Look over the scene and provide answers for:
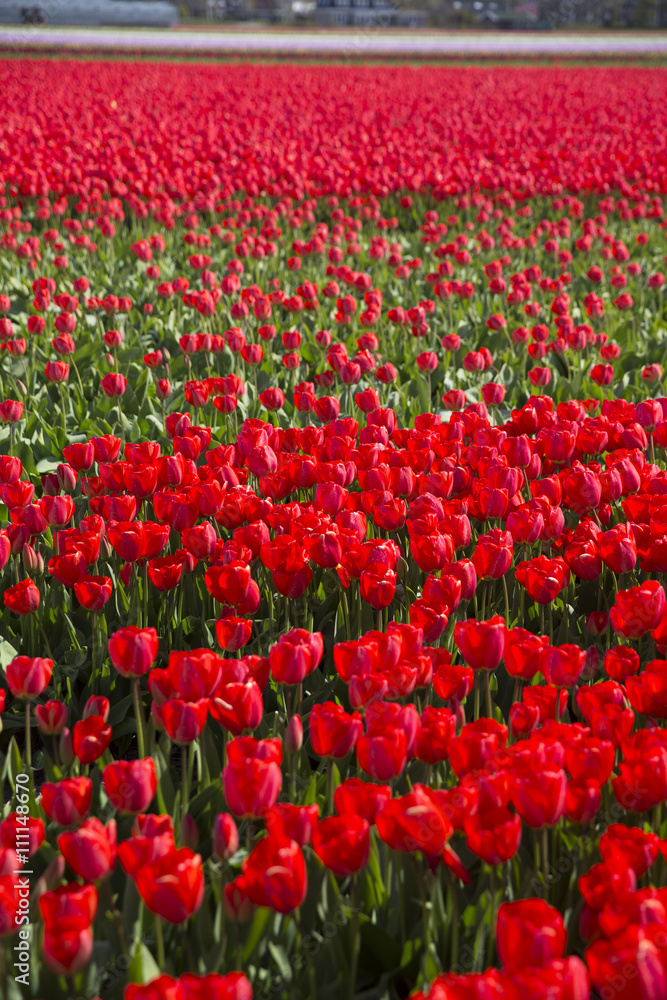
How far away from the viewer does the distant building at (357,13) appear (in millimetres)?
64375

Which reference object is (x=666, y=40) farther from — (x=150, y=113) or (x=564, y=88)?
(x=150, y=113)

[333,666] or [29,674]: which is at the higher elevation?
[29,674]

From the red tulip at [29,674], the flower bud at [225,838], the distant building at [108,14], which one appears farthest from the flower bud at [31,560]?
the distant building at [108,14]

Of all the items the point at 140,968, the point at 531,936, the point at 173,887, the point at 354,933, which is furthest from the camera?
the point at 354,933

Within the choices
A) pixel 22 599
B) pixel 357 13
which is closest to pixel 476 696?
pixel 22 599

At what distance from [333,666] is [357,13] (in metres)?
71.5

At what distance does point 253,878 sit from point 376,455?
1.68 meters

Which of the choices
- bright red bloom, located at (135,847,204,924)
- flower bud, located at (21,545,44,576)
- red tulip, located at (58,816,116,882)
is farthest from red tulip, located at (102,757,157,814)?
flower bud, located at (21,545,44,576)

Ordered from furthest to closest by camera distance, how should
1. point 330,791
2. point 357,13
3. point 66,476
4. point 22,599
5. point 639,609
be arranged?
point 357,13 < point 66,476 < point 22,599 < point 639,609 < point 330,791

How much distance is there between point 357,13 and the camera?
64.6m

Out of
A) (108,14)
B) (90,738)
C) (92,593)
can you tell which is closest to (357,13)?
(108,14)

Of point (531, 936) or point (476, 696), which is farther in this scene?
point (476, 696)

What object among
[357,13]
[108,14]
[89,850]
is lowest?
[89,850]

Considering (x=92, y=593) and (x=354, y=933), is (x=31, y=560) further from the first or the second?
(x=354, y=933)
